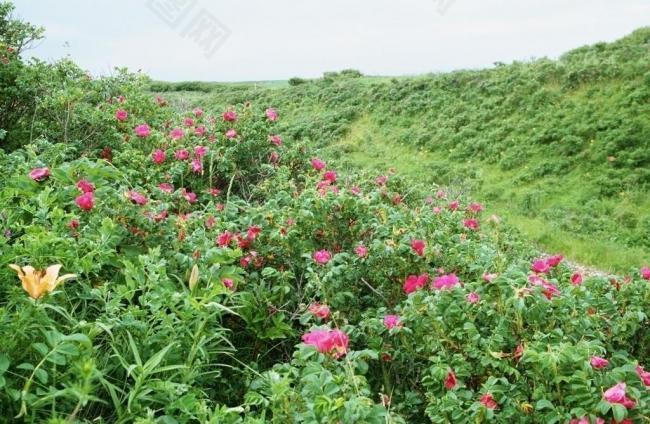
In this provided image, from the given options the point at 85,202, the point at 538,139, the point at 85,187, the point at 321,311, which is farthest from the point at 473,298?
the point at 538,139

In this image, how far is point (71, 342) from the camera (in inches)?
64.4

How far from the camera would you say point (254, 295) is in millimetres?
2607

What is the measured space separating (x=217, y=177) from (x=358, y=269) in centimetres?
191

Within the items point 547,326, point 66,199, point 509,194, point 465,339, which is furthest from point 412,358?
point 509,194

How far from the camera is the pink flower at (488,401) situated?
5.94ft

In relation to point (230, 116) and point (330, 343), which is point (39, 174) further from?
point (230, 116)

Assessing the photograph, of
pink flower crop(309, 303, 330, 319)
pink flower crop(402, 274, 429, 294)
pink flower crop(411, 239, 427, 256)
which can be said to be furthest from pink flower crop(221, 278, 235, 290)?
pink flower crop(411, 239, 427, 256)

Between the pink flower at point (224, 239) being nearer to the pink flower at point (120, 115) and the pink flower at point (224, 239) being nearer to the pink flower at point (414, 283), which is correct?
the pink flower at point (414, 283)

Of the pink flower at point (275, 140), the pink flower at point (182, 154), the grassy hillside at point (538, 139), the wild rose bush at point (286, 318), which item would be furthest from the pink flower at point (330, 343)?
the grassy hillside at point (538, 139)

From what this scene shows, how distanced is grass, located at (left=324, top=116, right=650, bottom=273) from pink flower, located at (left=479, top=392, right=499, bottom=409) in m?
3.27

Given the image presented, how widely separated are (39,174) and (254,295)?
3.78ft

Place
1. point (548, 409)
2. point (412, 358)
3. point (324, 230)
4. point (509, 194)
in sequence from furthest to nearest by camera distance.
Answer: point (509, 194) → point (324, 230) → point (412, 358) → point (548, 409)

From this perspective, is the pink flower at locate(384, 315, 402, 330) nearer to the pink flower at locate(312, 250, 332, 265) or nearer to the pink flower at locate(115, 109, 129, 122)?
the pink flower at locate(312, 250, 332, 265)

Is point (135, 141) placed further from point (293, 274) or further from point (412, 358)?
point (412, 358)
